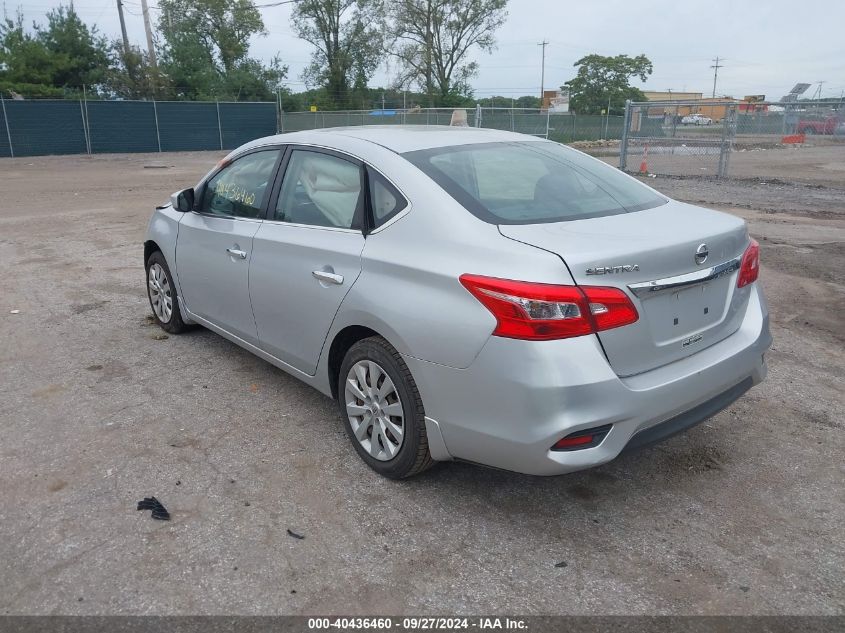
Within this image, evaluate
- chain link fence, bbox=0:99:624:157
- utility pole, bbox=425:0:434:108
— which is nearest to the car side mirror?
chain link fence, bbox=0:99:624:157

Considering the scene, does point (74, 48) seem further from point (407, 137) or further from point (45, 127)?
point (407, 137)

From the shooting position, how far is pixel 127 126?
97.3ft

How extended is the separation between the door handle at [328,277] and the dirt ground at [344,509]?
3.08 feet

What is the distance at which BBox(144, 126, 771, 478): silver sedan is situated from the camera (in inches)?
103

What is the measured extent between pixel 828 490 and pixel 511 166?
219cm

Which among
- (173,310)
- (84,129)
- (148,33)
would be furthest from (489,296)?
(148,33)

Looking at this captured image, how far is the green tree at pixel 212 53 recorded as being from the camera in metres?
42.0

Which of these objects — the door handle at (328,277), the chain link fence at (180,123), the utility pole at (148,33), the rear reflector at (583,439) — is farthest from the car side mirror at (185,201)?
the utility pole at (148,33)

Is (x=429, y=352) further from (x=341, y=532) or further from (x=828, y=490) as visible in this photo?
(x=828, y=490)

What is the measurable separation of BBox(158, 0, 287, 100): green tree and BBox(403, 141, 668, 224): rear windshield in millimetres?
41495

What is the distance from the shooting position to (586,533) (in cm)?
295

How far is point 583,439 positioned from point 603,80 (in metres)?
72.6

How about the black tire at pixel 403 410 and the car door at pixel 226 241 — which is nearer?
the black tire at pixel 403 410

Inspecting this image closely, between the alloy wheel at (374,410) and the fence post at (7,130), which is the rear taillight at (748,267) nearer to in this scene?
the alloy wheel at (374,410)
